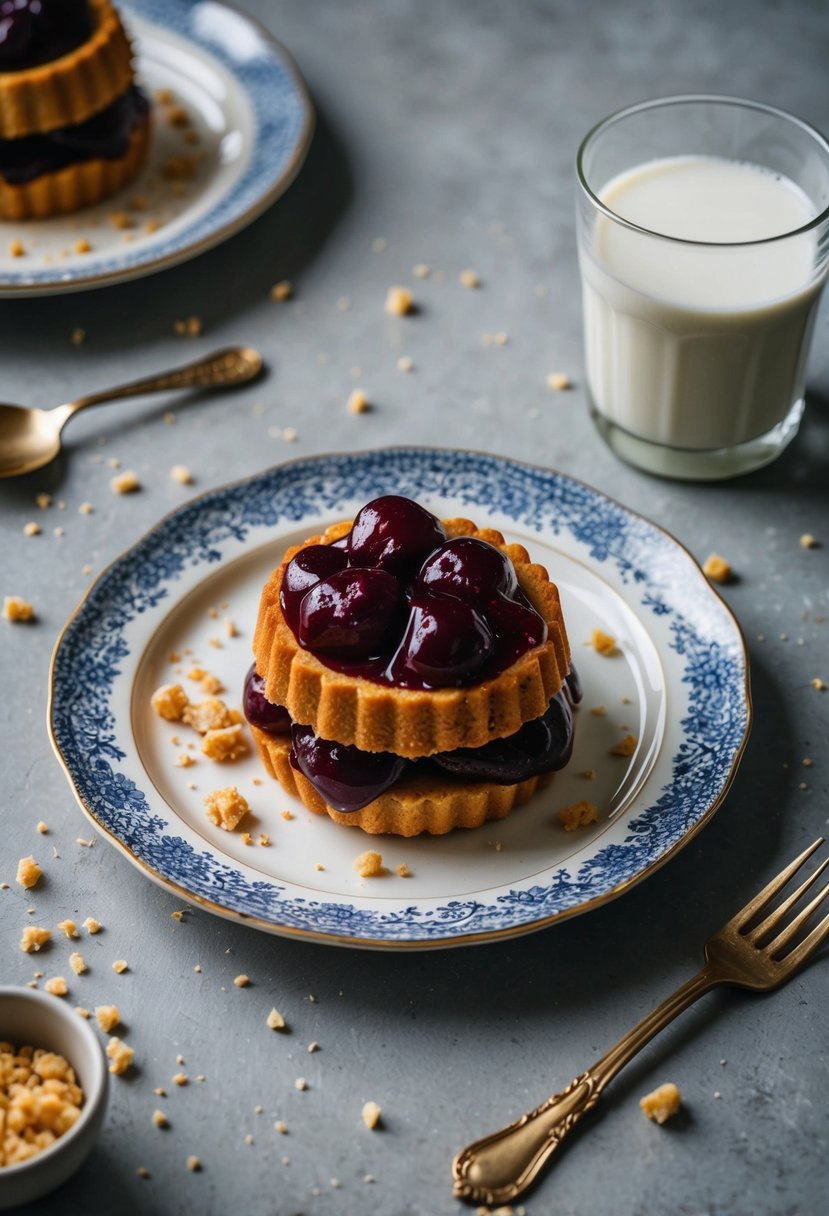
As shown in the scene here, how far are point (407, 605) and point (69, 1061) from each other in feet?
2.29

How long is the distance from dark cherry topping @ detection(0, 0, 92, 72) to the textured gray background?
0.49 metres

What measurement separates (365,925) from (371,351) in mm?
1429

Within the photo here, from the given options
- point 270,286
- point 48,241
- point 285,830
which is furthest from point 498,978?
point 48,241

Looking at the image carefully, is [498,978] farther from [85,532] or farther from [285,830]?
[85,532]

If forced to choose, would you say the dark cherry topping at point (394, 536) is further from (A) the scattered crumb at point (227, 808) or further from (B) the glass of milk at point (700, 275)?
(B) the glass of milk at point (700, 275)

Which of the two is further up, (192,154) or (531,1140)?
(192,154)

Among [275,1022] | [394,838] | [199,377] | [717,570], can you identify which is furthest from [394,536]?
[199,377]

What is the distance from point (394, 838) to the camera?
1.93 meters

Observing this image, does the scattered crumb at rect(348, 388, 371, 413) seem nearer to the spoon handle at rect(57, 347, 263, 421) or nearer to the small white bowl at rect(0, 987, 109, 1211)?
the spoon handle at rect(57, 347, 263, 421)

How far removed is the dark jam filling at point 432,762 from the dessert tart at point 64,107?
→ 1.59 metres

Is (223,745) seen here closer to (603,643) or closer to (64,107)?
(603,643)

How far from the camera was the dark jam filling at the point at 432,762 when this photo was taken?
1845mm

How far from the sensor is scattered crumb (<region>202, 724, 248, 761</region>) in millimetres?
2021

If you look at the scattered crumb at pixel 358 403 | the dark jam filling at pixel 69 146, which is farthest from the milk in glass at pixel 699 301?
the dark jam filling at pixel 69 146
